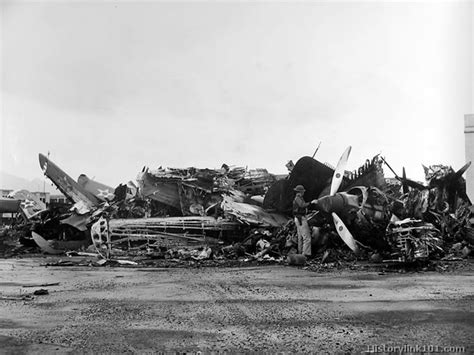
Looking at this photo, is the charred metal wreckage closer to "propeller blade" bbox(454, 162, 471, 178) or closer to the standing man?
"propeller blade" bbox(454, 162, 471, 178)

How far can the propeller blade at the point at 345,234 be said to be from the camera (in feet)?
41.3

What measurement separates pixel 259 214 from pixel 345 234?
3.89 meters

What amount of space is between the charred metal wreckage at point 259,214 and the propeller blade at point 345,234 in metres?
0.03

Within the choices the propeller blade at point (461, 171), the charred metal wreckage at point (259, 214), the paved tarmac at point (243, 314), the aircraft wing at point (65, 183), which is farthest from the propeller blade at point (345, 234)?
the aircraft wing at point (65, 183)

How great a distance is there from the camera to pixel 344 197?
13266 millimetres

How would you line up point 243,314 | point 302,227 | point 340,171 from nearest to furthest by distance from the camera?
point 243,314 < point 302,227 < point 340,171

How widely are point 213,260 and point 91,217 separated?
22.7 ft

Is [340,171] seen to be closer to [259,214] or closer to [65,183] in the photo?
[259,214]

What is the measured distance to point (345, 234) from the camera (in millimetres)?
12680

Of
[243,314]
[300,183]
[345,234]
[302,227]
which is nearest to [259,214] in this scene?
[300,183]

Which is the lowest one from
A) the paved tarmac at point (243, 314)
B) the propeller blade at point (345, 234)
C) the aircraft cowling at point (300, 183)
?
the paved tarmac at point (243, 314)

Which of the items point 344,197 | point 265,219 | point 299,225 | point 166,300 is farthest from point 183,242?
point 166,300

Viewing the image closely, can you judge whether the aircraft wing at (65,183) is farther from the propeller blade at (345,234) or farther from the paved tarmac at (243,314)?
the propeller blade at (345,234)

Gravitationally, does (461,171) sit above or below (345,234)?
above
